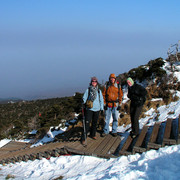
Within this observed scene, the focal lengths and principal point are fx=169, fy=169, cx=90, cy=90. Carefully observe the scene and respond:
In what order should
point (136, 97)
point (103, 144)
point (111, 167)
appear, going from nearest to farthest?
point (111, 167) → point (136, 97) → point (103, 144)

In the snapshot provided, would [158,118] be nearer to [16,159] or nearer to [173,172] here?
[173,172]

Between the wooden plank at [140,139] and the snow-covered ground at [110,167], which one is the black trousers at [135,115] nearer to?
the wooden plank at [140,139]

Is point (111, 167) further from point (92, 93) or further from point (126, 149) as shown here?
point (92, 93)

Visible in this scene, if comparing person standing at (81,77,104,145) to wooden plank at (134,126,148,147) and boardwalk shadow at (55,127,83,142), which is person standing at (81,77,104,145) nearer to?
boardwalk shadow at (55,127,83,142)

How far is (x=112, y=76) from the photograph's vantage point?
6.64 meters

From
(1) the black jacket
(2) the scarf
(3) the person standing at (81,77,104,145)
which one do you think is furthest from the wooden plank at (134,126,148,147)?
(2) the scarf

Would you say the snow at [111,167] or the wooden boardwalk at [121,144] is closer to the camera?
the snow at [111,167]

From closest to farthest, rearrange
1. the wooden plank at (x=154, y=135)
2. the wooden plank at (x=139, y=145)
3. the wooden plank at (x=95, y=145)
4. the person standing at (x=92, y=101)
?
1. the wooden plank at (x=139, y=145)
2. the wooden plank at (x=154, y=135)
3. the wooden plank at (x=95, y=145)
4. the person standing at (x=92, y=101)

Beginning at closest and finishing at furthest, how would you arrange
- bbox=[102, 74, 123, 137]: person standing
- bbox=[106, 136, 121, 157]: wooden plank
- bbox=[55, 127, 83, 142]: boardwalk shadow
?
bbox=[106, 136, 121, 157]: wooden plank, bbox=[102, 74, 123, 137]: person standing, bbox=[55, 127, 83, 142]: boardwalk shadow

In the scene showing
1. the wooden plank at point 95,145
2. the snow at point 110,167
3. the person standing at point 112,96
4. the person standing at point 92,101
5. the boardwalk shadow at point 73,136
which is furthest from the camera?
the boardwalk shadow at point 73,136

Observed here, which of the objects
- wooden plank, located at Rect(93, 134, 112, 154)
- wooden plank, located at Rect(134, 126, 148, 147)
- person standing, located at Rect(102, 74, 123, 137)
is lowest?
wooden plank, located at Rect(93, 134, 112, 154)

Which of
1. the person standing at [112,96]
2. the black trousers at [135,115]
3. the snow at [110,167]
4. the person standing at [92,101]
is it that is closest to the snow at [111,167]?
the snow at [110,167]

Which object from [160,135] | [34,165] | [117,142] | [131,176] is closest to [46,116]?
[34,165]

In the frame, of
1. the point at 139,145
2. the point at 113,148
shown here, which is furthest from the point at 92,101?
the point at 139,145
